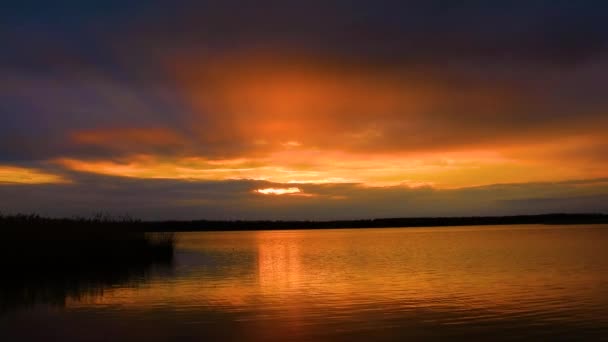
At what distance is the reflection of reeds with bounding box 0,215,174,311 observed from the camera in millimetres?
22562

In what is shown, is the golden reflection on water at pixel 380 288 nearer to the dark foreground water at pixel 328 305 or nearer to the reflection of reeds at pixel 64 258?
the dark foreground water at pixel 328 305

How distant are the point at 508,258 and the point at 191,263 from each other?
18478 millimetres

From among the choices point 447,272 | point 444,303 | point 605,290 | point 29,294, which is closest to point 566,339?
point 444,303

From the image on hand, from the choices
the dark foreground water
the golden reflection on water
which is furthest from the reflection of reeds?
the golden reflection on water

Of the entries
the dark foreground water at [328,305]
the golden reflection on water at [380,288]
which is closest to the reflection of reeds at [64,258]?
the dark foreground water at [328,305]

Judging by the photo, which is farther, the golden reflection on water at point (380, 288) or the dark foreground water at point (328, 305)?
the golden reflection on water at point (380, 288)

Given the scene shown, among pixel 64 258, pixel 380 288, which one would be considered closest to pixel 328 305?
pixel 380 288

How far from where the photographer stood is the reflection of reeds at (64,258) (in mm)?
22562

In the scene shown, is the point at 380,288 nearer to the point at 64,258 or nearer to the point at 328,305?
the point at 328,305

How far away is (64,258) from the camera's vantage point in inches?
1156

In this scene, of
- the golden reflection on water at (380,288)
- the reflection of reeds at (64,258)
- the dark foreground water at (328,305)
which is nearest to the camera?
the dark foreground water at (328,305)

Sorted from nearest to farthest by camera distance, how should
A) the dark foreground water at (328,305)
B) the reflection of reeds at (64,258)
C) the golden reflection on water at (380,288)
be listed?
the dark foreground water at (328,305) → the golden reflection on water at (380,288) → the reflection of reeds at (64,258)

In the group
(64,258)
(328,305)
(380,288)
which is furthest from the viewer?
(64,258)

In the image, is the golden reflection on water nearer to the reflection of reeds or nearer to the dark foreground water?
the dark foreground water
